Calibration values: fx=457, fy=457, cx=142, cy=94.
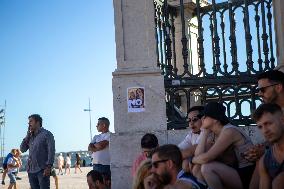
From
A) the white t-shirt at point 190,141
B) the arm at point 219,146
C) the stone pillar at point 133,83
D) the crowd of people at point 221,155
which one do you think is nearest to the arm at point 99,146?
the stone pillar at point 133,83

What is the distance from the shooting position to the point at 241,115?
7324 millimetres

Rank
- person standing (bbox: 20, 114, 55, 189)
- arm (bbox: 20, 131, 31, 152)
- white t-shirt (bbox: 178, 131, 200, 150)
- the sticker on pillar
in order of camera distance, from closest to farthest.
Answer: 1. white t-shirt (bbox: 178, 131, 200, 150)
2. the sticker on pillar
3. person standing (bbox: 20, 114, 55, 189)
4. arm (bbox: 20, 131, 31, 152)

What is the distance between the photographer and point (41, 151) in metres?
8.34

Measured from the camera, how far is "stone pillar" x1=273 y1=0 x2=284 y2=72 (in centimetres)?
720

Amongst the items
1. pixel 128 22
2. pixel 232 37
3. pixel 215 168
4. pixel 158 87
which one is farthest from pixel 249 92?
pixel 215 168

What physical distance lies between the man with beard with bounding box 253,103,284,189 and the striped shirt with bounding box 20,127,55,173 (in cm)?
492

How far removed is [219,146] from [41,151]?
4.54 m

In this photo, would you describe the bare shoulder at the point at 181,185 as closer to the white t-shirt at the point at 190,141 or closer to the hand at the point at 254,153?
the hand at the point at 254,153

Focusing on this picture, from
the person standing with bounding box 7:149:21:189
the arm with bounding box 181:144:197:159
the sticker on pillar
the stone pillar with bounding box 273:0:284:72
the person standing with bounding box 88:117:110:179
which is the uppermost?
the stone pillar with bounding box 273:0:284:72

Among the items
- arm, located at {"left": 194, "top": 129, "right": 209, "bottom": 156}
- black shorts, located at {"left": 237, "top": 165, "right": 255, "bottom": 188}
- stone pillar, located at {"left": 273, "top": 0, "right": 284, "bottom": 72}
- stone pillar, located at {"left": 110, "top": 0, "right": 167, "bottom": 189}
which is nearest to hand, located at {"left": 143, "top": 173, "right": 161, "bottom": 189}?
arm, located at {"left": 194, "top": 129, "right": 209, "bottom": 156}

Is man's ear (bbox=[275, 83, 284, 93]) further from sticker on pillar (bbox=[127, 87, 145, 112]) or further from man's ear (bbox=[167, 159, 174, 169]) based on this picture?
sticker on pillar (bbox=[127, 87, 145, 112])

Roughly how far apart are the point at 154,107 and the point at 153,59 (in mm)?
768

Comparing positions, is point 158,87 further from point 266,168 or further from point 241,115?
point 266,168

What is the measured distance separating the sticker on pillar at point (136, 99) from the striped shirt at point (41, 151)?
6.81ft
